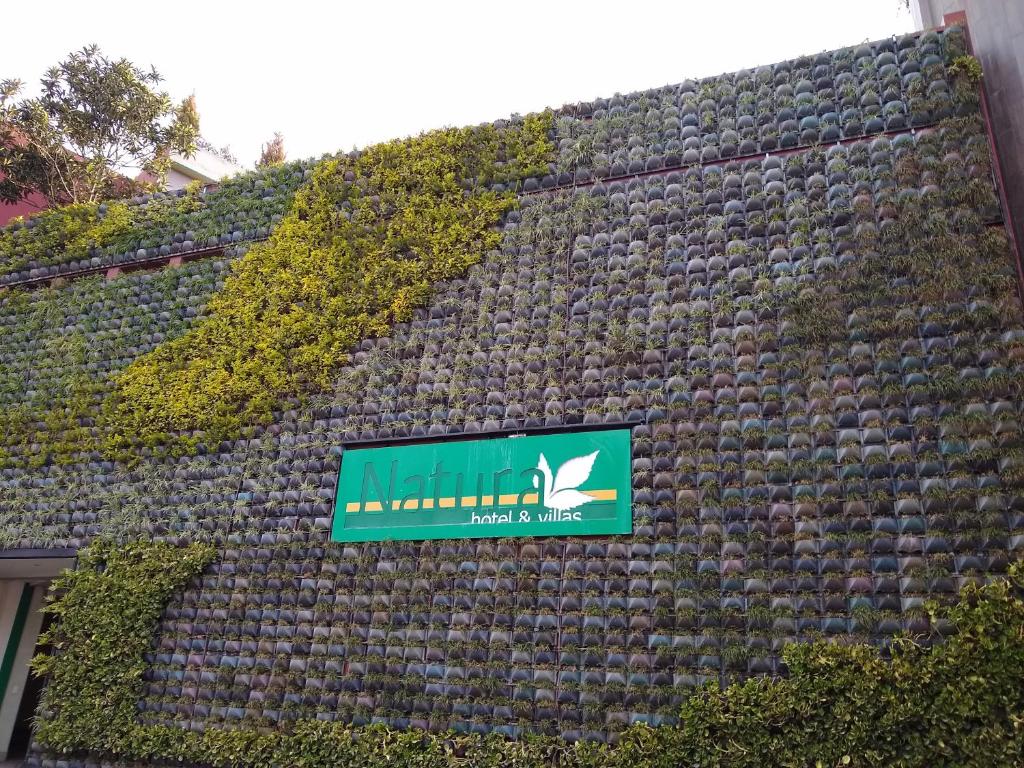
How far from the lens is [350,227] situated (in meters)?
10.4

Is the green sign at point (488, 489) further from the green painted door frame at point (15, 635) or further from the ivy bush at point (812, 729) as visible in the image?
the green painted door frame at point (15, 635)

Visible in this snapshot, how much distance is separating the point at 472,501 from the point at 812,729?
376cm

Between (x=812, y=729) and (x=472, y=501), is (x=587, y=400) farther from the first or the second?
(x=812, y=729)

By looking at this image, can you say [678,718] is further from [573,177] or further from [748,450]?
[573,177]

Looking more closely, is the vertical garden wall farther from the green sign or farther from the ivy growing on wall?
the green sign

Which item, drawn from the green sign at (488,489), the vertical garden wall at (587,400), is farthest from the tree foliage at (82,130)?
the green sign at (488,489)

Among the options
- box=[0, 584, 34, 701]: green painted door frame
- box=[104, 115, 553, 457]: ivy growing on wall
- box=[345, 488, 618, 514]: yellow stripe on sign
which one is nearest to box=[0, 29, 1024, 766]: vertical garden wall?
box=[104, 115, 553, 457]: ivy growing on wall

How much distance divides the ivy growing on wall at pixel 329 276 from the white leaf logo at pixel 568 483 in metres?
2.87

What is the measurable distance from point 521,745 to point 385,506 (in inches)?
112

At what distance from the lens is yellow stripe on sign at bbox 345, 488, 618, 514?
25.9ft

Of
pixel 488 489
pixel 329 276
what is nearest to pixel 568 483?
pixel 488 489

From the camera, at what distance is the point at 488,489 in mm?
8391

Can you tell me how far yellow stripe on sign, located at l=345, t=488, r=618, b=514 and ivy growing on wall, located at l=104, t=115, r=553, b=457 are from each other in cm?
174

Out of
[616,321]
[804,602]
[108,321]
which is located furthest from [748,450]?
[108,321]
